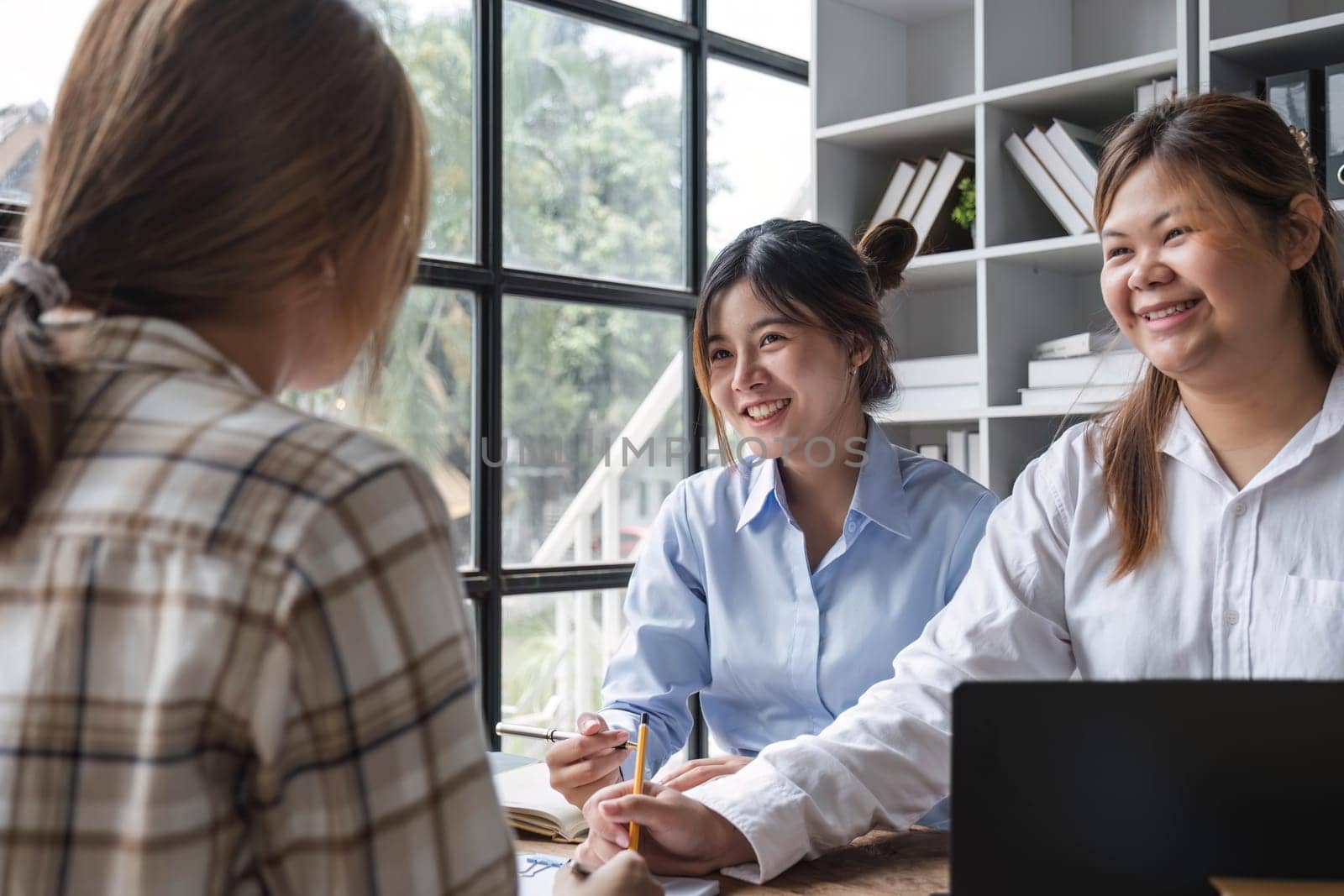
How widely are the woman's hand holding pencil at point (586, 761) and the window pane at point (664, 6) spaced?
2.36 metres

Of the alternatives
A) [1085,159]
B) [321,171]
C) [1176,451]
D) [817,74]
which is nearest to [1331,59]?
[1085,159]

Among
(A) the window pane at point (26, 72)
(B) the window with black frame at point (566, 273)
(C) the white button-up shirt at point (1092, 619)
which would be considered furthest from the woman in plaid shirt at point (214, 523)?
(B) the window with black frame at point (566, 273)

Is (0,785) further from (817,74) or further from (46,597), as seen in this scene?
(817,74)

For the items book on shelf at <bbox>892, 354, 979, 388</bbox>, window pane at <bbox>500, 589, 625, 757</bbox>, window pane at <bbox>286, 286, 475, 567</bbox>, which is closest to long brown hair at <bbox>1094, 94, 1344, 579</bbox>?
book on shelf at <bbox>892, 354, 979, 388</bbox>

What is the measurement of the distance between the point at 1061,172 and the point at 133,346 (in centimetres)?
245

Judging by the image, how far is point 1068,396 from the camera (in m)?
2.66

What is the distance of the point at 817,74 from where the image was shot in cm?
307

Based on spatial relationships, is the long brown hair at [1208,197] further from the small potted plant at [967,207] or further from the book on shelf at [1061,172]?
the small potted plant at [967,207]

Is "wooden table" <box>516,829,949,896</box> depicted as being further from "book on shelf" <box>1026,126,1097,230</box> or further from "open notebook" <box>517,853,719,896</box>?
"book on shelf" <box>1026,126,1097,230</box>

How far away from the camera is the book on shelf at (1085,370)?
8.39 feet

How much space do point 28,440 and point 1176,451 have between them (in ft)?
4.08

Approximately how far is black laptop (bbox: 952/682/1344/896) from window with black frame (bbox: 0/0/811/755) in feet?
6.92

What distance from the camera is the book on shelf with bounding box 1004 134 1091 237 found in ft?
8.80

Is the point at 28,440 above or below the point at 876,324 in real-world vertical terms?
below
